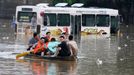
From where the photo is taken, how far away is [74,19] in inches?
2037

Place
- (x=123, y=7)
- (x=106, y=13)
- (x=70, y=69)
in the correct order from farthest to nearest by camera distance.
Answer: (x=123, y=7)
(x=106, y=13)
(x=70, y=69)

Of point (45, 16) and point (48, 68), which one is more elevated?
point (48, 68)

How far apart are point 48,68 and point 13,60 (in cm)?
342

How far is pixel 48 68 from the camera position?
2273cm

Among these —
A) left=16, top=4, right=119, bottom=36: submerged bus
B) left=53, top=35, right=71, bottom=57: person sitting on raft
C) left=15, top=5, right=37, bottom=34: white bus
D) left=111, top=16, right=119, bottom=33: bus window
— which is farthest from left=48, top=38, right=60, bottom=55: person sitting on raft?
left=111, top=16, right=119, bottom=33: bus window

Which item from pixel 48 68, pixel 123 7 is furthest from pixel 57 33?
pixel 123 7

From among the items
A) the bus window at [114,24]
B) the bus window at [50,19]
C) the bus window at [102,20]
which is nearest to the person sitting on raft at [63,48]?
the bus window at [50,19]

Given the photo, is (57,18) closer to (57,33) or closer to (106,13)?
(57,33)

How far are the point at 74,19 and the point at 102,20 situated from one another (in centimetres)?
272

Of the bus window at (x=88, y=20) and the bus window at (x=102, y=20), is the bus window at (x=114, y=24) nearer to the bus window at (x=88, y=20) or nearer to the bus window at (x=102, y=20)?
the bus window at (x=102, y=20)

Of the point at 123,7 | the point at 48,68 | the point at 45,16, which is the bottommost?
the point at 123,7

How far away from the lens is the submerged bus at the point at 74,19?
5025 centimetres

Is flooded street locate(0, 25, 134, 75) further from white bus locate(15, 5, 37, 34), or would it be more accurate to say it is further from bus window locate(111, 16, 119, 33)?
bus window locate(111, 16, 119, 33)

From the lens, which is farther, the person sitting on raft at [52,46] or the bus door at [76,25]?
the bus door at [76,25]
